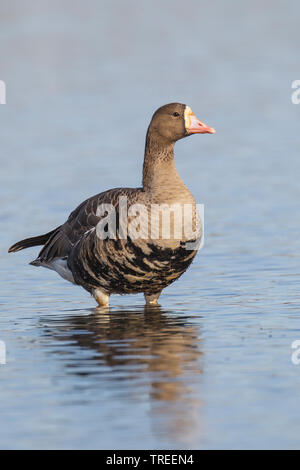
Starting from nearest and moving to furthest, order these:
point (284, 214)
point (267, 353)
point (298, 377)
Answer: point (298, 377) → point (267, 353) → point (284, 214)

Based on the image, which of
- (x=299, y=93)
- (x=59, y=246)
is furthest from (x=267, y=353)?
(x=299, y=93)

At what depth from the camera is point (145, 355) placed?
1076cm

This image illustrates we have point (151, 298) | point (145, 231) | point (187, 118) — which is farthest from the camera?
point (151, 298)

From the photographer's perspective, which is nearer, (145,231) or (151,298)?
(145,231)

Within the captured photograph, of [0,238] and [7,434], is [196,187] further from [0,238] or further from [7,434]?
[7,434]

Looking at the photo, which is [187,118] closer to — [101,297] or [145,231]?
[145,231]

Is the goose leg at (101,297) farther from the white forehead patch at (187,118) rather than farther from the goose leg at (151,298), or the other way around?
the white forehead patch at (187,118)

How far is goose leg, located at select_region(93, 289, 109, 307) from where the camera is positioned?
44.4 ft

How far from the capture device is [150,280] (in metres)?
12.8

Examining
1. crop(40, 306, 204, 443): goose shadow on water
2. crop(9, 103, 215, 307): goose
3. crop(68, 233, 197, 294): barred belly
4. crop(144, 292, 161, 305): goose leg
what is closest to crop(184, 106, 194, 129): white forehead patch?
crop(9, 103, 215, 307): goose

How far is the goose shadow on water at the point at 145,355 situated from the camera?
892 cm

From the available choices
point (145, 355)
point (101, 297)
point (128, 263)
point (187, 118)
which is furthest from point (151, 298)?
point (145, 355)

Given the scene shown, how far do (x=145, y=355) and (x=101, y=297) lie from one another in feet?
9.41

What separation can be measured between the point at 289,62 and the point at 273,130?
1291 centimetres
